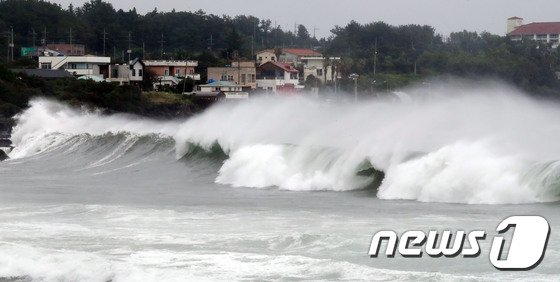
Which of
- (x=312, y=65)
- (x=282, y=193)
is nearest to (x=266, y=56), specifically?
(x=312, y=65)

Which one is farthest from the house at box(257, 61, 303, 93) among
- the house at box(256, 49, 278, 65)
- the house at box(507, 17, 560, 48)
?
the house at box(507, 17, 560, 48)

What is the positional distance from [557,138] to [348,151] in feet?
19.1

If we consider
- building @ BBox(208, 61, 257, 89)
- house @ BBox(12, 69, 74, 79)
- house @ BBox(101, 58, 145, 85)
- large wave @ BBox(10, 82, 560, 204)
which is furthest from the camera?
building @ BBox(208, 61, 257, 89)

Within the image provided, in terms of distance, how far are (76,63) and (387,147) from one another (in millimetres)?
57716

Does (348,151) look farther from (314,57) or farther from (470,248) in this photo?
(314,57)

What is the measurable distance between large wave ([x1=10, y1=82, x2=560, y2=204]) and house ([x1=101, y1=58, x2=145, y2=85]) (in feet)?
111

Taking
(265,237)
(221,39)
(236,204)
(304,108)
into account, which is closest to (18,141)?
(304,108)

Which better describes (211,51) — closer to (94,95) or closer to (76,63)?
(76,63)

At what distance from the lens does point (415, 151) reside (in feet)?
85.6

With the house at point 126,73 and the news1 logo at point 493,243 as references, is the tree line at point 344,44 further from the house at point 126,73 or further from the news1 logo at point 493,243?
the news1 logo at point 493,243

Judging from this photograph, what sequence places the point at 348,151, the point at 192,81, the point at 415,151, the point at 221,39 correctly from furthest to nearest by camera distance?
the point at 221,39, the point at 192,81, the point at 348,151, the point at 415,151

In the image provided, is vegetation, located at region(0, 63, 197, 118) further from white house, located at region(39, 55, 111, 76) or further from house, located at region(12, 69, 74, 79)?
white house, located at region(39, 55, 111, 76)

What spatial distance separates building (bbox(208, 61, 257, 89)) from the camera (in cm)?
8338

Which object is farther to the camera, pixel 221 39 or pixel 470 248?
pixel 221 39
